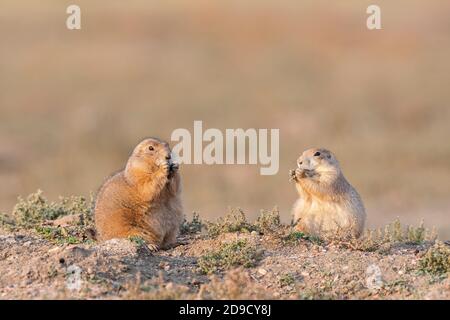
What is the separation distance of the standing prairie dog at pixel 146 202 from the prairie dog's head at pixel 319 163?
204 centimetres

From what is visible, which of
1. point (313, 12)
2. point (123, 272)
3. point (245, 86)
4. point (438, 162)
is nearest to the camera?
point (123, 272)

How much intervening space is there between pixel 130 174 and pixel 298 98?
2189 centimetres

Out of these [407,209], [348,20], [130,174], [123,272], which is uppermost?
[348,20]

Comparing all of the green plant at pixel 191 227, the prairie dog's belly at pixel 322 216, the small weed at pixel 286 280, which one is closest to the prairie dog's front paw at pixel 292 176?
the prairie dog's belly at pixel 322 216

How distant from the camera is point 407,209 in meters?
21.0

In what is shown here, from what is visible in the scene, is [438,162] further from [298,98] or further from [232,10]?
[232,10]

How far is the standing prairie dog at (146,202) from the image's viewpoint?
33.5 feet

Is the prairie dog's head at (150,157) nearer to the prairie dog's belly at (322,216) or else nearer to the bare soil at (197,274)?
the bare soil at (197,274)

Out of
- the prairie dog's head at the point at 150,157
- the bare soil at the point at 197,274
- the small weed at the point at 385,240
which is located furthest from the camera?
the prairie dog's head at the point at 150,157

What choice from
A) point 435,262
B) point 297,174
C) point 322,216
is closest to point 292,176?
point 297,174

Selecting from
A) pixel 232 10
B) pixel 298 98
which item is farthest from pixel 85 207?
pixel 232 10

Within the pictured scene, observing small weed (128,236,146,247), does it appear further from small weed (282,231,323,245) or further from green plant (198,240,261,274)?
small weed (282,231,323,245)

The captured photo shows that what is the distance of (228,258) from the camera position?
30.7 ft

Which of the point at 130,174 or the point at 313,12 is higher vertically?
the point at 313,12
